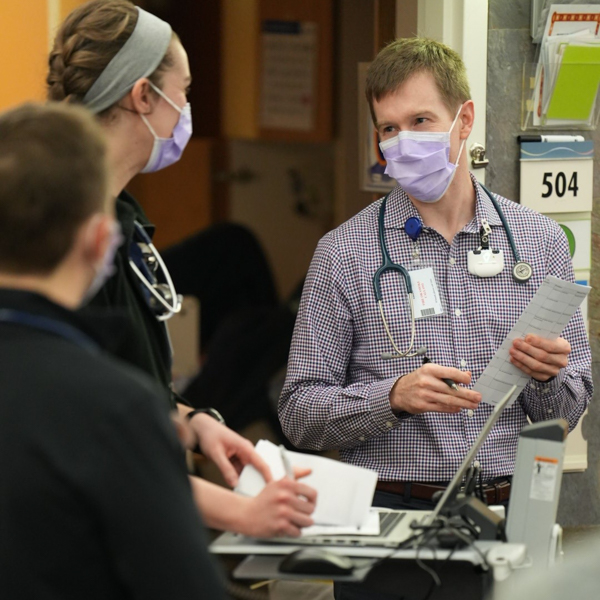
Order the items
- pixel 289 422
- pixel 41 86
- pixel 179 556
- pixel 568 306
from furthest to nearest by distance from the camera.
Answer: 1. pixel 41 86
2. pixel 289 422
3. pixel 568 306
4. pixel 179 556

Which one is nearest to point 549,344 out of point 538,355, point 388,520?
point 538,355

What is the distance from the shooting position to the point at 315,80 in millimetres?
6883

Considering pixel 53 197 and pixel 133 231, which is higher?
pixel 53 197

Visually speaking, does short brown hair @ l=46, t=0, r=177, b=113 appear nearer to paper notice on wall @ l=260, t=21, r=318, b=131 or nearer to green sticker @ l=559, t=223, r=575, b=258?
green sticker @ l=559, t=223, r=575, b=258

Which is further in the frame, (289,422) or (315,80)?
(315,80)

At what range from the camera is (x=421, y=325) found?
259 centimetres

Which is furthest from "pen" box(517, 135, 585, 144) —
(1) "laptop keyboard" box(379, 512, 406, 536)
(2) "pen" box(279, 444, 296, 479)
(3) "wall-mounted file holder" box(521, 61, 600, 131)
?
(2) "pen" box(279, 444, 296, 479)

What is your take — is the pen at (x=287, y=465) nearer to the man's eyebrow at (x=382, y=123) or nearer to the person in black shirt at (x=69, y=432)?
the person in black shirt at (x=69, y=432)

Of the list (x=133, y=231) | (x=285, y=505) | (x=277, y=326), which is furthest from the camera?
(x=277, y=326)

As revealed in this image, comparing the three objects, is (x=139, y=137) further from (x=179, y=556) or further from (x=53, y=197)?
(x=179, y=556)

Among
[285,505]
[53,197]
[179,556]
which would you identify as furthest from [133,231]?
[179,556]

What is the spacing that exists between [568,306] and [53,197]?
1399 mm

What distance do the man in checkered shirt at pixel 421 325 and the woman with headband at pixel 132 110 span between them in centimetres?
44

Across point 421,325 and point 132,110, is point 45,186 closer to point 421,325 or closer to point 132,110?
point 132,110
